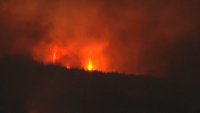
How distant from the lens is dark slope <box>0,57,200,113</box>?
1611 cm

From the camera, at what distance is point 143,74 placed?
20875 millimetres

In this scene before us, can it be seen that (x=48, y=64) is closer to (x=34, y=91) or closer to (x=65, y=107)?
(x=34, y=91)

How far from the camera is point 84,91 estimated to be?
56.4 ft

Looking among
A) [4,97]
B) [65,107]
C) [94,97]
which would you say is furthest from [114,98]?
[4,97]

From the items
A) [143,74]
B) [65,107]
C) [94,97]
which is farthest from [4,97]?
[143,74]

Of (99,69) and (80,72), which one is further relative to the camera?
(99,69)

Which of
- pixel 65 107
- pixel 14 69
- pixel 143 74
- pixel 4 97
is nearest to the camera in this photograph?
pixel 65 107

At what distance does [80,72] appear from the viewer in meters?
19.6

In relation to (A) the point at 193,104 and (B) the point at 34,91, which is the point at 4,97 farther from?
(A) the point at 193,104

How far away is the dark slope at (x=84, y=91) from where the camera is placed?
1611cm

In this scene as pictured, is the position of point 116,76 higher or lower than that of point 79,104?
higher

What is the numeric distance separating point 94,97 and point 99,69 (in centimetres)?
476

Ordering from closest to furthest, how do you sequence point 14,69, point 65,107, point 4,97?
1. point 65,107
2. point 4,97
3. point 14,69

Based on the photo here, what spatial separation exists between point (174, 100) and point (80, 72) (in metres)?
5.15
